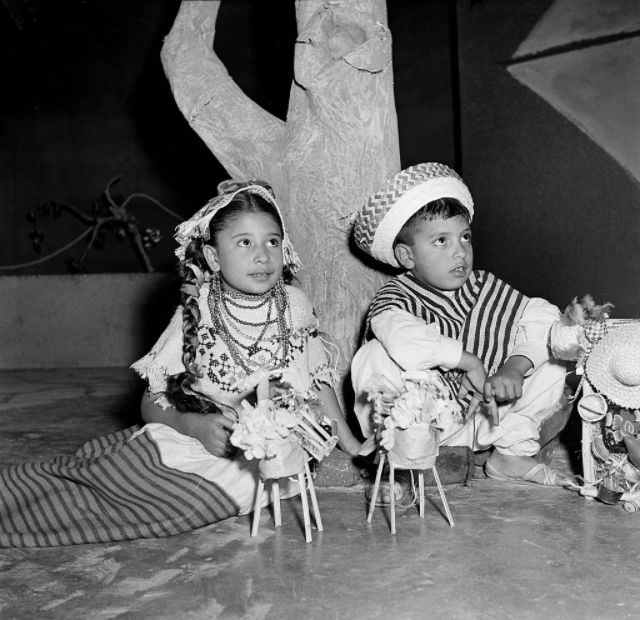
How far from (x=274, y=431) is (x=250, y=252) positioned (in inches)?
29.5

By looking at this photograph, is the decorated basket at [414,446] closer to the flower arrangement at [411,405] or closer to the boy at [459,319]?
the flower arrangement at [411,405]

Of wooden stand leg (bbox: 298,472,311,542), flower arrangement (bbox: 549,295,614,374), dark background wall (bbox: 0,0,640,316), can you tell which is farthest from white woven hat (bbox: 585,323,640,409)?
dark background wall (bbox: 0,0,640,316)

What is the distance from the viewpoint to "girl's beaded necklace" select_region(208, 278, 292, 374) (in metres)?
2.89

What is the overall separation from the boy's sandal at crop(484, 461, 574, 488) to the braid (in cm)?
104

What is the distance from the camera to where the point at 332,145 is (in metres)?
3.36

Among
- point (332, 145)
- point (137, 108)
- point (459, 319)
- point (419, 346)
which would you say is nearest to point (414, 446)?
point (419, 346)

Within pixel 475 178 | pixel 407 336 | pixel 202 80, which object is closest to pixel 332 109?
pixel 202 80

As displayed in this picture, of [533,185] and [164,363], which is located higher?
[533,185]

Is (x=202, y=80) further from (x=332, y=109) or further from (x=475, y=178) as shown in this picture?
(x=475, y=178)

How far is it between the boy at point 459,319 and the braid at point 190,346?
1.83ft

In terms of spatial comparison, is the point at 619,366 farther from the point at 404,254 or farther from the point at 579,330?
the point at 404,254

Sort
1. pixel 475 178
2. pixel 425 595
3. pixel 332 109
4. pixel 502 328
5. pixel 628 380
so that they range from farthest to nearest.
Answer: pixel 475 178 < pixel 332 109 < pixel 502 328 < pixel 628 380 < pixel 425 595

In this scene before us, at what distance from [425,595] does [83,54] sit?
660cm

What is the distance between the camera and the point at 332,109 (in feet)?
10.9
